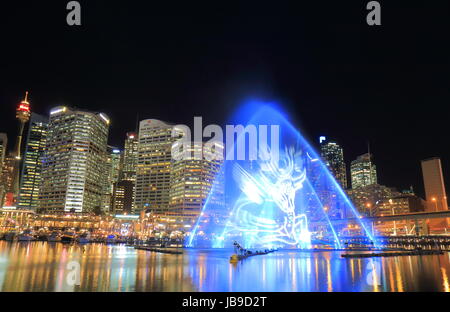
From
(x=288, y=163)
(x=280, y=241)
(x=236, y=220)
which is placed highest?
(x=288, y=163)

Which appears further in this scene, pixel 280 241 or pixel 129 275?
pixel 280 241

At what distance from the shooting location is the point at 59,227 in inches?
7333

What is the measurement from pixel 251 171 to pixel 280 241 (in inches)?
684
